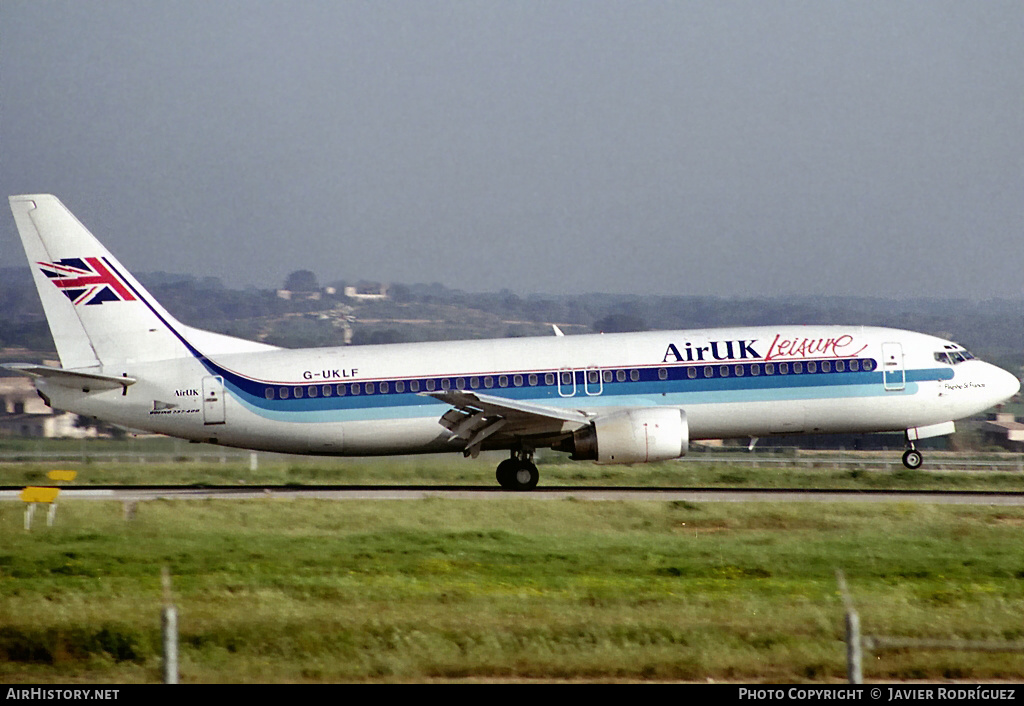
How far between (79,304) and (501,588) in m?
17.0

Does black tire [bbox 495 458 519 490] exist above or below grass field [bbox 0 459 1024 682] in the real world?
above

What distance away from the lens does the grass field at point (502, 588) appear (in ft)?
41.7

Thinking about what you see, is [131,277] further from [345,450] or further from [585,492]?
[585,492]

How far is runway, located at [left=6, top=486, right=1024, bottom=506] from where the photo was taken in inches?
1075

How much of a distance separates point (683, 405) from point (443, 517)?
7.25 meters

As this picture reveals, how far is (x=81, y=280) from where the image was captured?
98.5 ft

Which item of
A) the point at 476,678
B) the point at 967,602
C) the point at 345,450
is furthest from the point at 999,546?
the point at 345,450

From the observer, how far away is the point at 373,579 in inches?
708

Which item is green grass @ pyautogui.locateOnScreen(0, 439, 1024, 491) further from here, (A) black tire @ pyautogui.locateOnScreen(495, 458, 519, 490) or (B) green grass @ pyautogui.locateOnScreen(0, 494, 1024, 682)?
(B) green grass @ pyautogui.locateOnScreen(0, 494, 1024, 682)

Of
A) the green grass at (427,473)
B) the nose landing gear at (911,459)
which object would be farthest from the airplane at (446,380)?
the green grass at (427,473)

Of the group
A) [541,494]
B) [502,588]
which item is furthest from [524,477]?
[502,588]

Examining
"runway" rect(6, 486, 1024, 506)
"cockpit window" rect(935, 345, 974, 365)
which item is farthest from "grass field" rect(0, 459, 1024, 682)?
"cockpit window" rect(935, 345, 974, 365)

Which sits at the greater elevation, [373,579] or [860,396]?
[860,396]

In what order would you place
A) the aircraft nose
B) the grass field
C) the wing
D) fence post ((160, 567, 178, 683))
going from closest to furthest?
fence post ((160, 567, 178, 683))
the grass field
the wing
the aircraft nose
